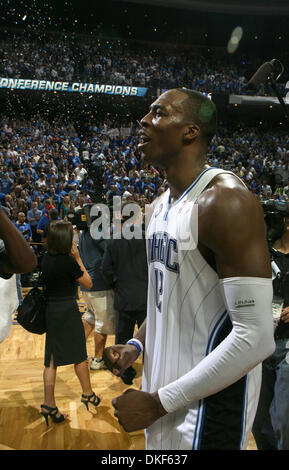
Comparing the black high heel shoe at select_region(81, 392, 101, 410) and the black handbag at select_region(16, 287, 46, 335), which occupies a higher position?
the black handbag at select_region(16, 287, 46, 335)

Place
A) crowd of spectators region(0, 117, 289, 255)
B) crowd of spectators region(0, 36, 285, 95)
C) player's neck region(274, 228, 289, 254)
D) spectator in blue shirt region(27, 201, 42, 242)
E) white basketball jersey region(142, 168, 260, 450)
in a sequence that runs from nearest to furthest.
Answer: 1. white basketball jersey region(142, 168, 260, 450)
2. player's neck region(274, 228, 289, 254)
3. spectator in blue shirt region(27, 201, 42, 242)
4. crowd of spectators region(0, 117, 289, 255)
5. crowd of spectators region(0, 36, 285, 95)

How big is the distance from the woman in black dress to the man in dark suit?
608mm

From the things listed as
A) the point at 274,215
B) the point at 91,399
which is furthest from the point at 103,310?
the point at 274,215

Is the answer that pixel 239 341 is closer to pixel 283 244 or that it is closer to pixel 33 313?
pixel 283 244

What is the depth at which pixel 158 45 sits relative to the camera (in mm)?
23906

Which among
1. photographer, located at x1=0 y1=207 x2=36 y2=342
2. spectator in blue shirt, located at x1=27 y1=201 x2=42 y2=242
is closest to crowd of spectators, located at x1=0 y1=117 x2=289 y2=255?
spectator in blue shirt, located at x1=27 y1=201 x2=42 y2=242

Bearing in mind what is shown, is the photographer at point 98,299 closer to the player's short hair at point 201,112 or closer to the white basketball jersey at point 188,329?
the white basketball jersey at point 188,329

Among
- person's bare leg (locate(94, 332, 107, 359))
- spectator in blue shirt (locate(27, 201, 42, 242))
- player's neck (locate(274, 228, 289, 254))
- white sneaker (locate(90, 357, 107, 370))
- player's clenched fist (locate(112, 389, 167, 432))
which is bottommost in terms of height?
white sneaker (locate(90, 357, 107, 370))

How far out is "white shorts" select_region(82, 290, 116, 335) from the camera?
406 centimetres

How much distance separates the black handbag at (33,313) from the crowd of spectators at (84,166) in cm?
432

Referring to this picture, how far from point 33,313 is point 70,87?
55.5 feet

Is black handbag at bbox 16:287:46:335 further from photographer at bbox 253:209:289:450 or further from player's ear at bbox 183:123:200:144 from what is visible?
player's ear at bbox 183:123:200:144

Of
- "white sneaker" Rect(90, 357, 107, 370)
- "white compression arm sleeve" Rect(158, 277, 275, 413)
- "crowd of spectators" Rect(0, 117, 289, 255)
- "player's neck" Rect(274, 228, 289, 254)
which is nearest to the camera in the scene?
"white compression arm sleeve" Rect(158, 277, 275, 413)

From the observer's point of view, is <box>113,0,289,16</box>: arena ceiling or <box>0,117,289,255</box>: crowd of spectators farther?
<box>113,0,289,16</box>: arena ceiling
